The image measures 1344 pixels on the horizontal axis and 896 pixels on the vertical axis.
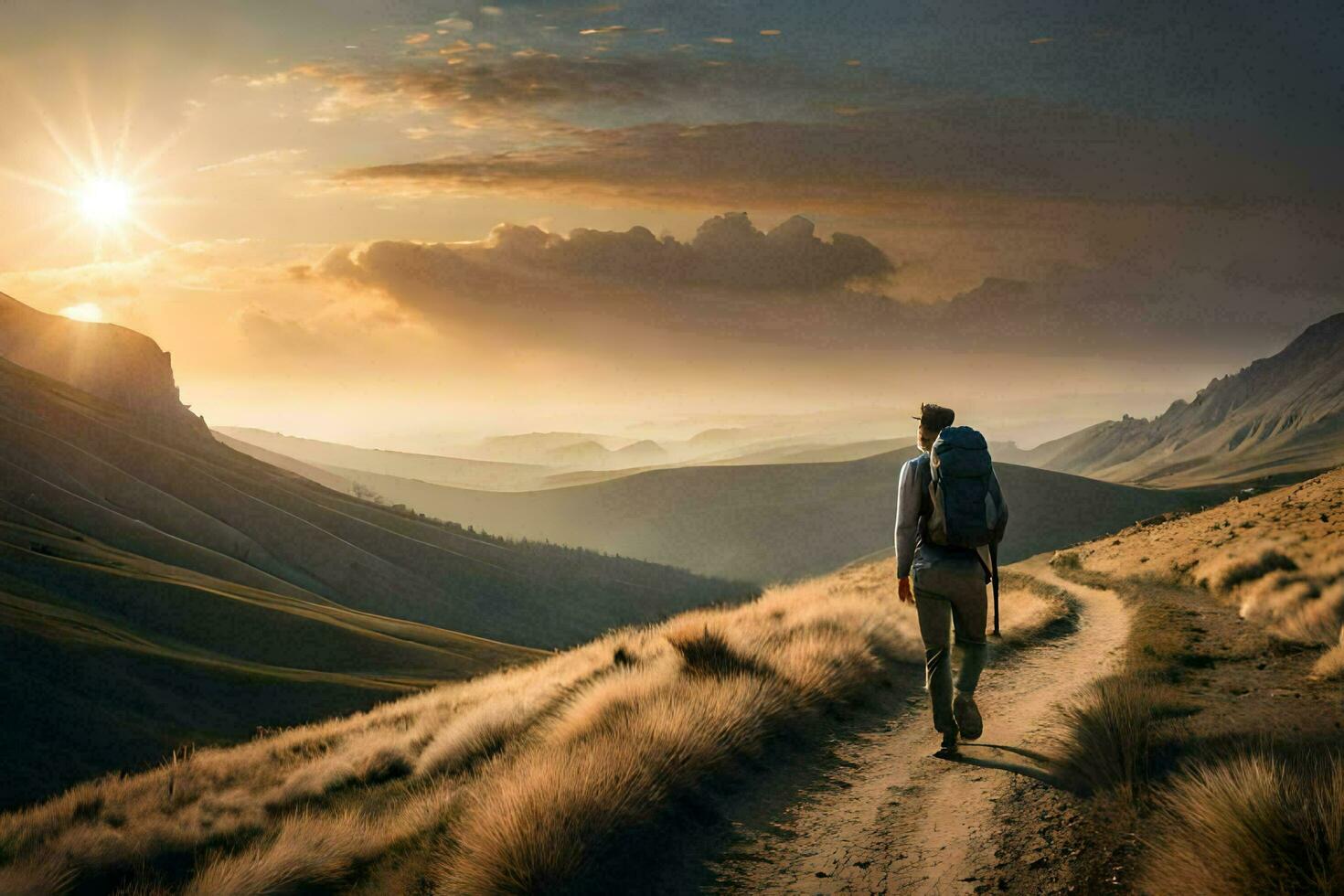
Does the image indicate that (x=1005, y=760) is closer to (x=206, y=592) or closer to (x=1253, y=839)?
(x=1253, y=839)

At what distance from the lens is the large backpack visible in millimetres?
7254

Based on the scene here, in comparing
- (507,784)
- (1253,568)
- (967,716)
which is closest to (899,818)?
(967,716)

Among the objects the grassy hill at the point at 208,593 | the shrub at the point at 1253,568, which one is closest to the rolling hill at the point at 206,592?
the grassy hill at the point at 208,593

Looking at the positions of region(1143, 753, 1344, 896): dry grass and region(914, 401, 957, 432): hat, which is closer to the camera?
region(1143, 753, 1344, 896): dry grass

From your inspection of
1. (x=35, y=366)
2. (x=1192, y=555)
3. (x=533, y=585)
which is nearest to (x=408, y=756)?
(x=1192, y=555)

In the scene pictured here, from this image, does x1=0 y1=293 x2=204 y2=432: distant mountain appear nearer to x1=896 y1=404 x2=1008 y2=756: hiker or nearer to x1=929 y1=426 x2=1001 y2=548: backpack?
x1=896 y1=404 x2=1008 y2=756: hiker

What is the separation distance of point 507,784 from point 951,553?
14.6 feet

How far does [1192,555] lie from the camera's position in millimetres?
26703

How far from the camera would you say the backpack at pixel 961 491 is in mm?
7250

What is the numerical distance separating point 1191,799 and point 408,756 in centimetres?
1029

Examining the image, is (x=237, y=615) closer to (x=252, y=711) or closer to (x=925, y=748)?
(x=252, y=711)

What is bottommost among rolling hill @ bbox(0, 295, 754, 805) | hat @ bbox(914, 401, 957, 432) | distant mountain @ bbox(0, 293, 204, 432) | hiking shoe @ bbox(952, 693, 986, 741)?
rolling hill @ bbox(0, 295, 754, 805)

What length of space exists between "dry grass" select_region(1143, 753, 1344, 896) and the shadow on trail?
1.47 metres

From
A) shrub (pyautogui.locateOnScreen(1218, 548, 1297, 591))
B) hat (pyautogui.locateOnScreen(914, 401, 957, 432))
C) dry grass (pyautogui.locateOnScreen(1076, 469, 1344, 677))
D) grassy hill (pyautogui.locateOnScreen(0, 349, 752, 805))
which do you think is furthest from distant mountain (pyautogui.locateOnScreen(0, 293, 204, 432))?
hat (pyautogui.locateOnScreen(914, 401, 957, 432))
